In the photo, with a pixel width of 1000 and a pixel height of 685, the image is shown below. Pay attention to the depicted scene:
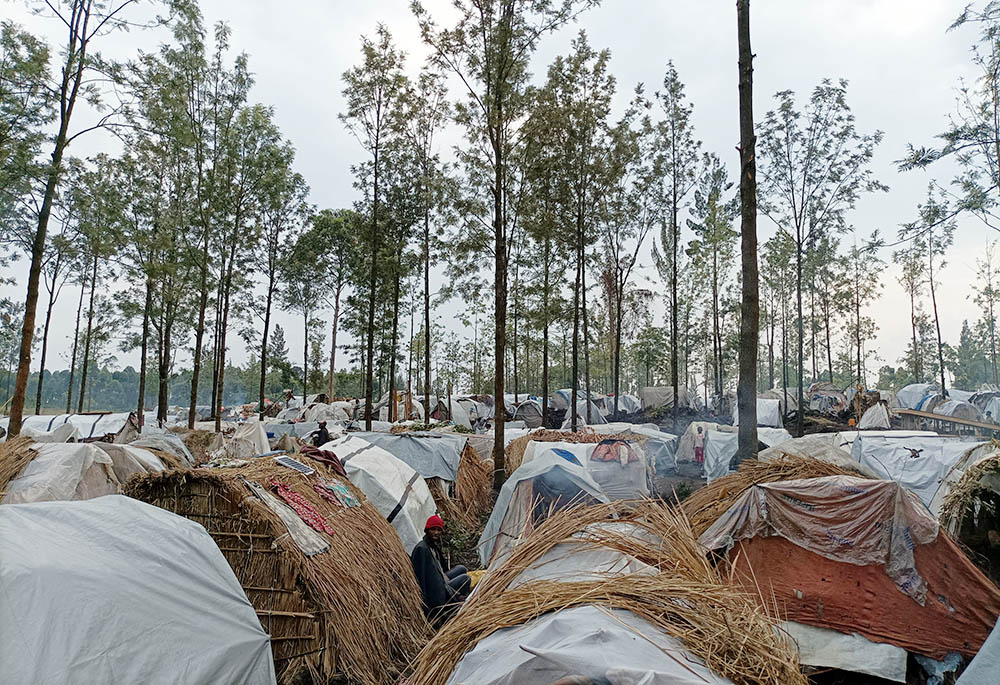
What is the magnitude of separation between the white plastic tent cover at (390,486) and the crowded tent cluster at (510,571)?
0.04 m

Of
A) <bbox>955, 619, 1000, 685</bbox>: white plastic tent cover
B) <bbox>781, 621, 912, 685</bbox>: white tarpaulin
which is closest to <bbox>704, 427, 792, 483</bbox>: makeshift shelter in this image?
<bbox>781, 621, 912, 685</bbox>: white tarpaulin

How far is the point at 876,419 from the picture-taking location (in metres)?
25.1

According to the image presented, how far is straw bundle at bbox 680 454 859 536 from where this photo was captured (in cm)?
702

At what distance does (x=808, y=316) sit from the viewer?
4350cm

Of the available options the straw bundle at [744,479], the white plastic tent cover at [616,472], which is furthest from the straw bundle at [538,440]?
the straw bundle at [744,479]

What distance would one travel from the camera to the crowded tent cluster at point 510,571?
9.03 feet

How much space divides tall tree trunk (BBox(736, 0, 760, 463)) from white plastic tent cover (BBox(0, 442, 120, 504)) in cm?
914

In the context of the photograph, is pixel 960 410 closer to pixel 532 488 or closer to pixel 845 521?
pixel 532 488

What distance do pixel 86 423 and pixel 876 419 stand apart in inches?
1207

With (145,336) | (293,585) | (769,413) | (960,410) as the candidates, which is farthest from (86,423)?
(960,410)

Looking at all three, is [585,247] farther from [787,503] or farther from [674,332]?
[787,503]

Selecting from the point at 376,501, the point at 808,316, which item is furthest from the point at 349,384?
the point at 376,501

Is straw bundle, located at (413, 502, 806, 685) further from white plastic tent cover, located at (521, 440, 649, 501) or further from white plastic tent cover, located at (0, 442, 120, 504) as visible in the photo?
white plastic tent cover, located at (521, 440, 649, 501)

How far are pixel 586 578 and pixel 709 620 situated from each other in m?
0.69
